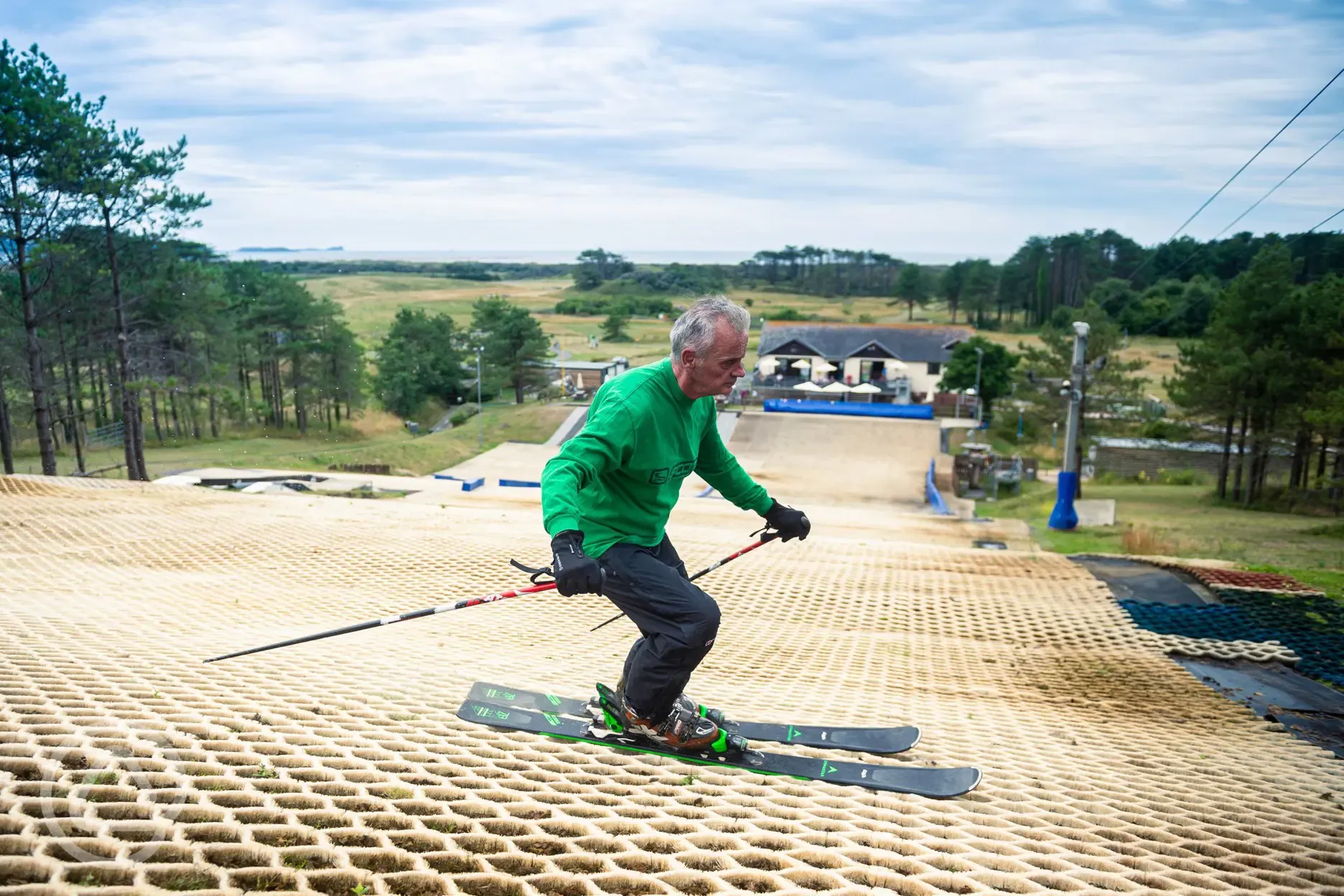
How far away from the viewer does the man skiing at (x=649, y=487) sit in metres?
4.20

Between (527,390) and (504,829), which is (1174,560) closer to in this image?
(504,829)

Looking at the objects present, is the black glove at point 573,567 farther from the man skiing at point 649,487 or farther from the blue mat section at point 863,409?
the blue mat section at point 863,409

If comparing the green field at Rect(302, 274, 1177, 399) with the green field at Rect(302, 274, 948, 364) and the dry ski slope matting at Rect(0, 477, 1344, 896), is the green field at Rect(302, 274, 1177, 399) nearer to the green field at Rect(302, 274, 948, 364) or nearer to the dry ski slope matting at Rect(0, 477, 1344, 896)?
the green field at Rect(302, 274, 948, 364)

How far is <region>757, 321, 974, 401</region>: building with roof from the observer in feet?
219

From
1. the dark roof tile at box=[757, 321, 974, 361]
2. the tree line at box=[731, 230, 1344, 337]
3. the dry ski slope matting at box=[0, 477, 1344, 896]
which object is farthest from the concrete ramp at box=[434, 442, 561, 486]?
the tree line at box=[731, 230, 1344, 337]

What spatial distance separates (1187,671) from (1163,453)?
3948 centimetres

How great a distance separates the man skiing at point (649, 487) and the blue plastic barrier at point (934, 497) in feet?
A: 91.9

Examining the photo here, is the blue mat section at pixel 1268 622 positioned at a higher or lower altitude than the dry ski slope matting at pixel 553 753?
lower

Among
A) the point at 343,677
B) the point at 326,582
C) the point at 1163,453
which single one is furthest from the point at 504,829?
the point at 1163,453

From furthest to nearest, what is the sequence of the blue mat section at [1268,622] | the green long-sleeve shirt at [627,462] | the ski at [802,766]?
the blue mat section at [1268,622]
the ski at [802,766]
the green long-sleeve shirt at [627,462]

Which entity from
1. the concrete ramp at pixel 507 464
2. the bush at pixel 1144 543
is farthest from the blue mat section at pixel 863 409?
the bush at pixel 1144 543

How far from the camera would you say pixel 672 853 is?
3326mm

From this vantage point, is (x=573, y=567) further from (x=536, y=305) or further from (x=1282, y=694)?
(x=536, y=305)

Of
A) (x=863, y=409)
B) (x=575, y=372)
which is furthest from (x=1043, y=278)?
(x=575, y=372)
